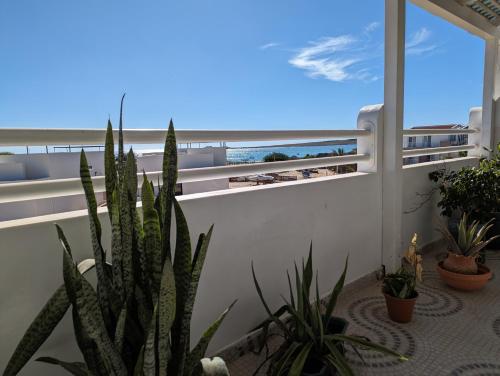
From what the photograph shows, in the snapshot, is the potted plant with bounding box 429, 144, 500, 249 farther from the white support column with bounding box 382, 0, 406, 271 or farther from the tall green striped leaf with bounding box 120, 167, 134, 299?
the tall green striped leaf with bounding box 120, 167, 134, 299

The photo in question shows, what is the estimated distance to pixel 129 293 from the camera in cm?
97

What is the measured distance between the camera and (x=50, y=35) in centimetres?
2564

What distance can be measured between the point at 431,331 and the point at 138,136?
2130 millimetres

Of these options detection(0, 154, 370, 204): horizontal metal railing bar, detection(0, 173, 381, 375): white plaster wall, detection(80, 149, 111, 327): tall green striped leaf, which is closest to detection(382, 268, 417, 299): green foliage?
detection(0, 173, 381, 375): white plaster wall

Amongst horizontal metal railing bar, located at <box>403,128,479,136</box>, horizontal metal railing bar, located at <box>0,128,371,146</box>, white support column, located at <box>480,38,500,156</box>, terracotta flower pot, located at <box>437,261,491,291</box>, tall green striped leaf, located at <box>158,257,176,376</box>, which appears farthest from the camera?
white support column, located at <box>480,38,500,156</box>

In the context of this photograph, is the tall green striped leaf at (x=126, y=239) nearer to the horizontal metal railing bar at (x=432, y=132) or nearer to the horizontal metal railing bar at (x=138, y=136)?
the horizontal metal railing bar at (x=138, y=136)

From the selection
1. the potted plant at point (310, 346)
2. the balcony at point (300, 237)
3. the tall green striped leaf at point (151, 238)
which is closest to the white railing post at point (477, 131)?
the balcony at point (300, 237)

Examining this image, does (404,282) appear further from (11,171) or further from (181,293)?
(11,171)

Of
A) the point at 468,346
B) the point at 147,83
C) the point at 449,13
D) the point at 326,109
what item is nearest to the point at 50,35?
the point at 147,83

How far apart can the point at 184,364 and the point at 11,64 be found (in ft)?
112

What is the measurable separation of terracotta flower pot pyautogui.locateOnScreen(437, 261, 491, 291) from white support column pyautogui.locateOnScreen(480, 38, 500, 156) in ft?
8.23

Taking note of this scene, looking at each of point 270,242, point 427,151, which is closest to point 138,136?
point 270,242

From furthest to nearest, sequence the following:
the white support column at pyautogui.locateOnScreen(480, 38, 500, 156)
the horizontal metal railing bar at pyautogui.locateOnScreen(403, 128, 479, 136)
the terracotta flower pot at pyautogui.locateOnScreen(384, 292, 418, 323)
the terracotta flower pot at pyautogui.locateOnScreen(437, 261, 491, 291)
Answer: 1. the white support column at pyautogui.locateOnScreen(480, 38, 500, 156)
2. the horizontal metal railing bar at pyautogui.locateOnScreen(403, 128, 479, 136)
3. the terracotta flower pot at pyautogui.locateOnScreen(437, 261, 491, 291)
4. the terracotta flower pot at pyautogui.locateOnScreen(384, 292, 418, 323)

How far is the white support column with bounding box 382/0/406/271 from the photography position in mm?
2570
